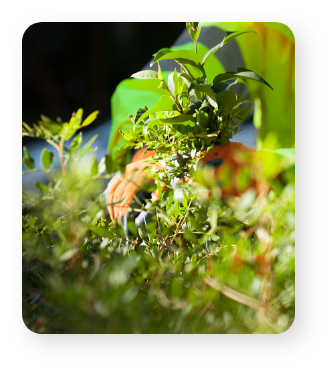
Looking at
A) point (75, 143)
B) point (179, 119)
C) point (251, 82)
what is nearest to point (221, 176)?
point (179, 119)

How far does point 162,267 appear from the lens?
1.22ft

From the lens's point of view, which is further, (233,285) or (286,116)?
Result: (286,116)

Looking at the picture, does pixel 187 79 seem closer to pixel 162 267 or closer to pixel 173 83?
pixel 173 83

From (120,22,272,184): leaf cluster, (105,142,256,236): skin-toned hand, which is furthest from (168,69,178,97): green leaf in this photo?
(105,142,256,236): skin-toned hand

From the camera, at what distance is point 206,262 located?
0.42 m

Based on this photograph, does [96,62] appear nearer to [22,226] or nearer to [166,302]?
[22,226]

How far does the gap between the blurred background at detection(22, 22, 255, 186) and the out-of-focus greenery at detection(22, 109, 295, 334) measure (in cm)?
14

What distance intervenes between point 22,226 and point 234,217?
0.34 meters

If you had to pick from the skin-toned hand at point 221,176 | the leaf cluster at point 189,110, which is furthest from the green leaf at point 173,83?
the skin-toned hand at point 221,176

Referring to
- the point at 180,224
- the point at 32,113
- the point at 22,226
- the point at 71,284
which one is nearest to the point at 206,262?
the point at 180,224

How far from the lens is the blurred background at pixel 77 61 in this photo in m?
0.51

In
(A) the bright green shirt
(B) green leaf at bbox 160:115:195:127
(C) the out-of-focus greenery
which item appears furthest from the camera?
(A) the bright green shirt

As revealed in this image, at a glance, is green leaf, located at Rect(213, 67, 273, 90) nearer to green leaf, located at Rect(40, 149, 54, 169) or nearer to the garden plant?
the garden plant

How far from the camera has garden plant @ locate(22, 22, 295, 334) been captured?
0.33m
